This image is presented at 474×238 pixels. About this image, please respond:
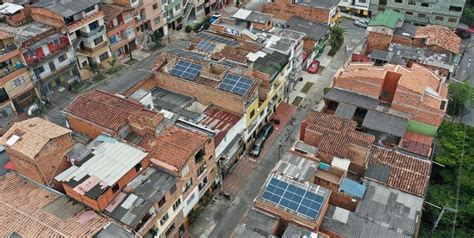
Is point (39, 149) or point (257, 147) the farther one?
point (257, 147)

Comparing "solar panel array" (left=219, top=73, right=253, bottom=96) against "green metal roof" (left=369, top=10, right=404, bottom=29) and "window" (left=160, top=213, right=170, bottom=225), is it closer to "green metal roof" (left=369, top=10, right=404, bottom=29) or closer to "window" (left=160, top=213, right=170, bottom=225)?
"window" (left=160, top=213, right=170, bottom=225)

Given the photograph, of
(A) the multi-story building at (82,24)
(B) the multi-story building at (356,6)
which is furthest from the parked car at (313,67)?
(A) the multi-story building at (82,24)

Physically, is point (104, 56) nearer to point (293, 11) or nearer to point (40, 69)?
point (40, 69)

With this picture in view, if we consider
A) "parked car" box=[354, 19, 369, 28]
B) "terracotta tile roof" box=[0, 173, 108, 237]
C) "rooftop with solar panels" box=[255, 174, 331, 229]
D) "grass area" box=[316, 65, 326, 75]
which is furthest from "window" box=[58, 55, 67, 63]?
"parked car" box=[354, 19, 369, 28]

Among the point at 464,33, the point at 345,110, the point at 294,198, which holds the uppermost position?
the point at 294,198

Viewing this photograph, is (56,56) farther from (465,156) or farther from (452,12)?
(452,12)

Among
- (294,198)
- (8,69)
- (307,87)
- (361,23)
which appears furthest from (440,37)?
(8,69)

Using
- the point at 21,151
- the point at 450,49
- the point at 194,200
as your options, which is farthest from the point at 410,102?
the point at 21,151
